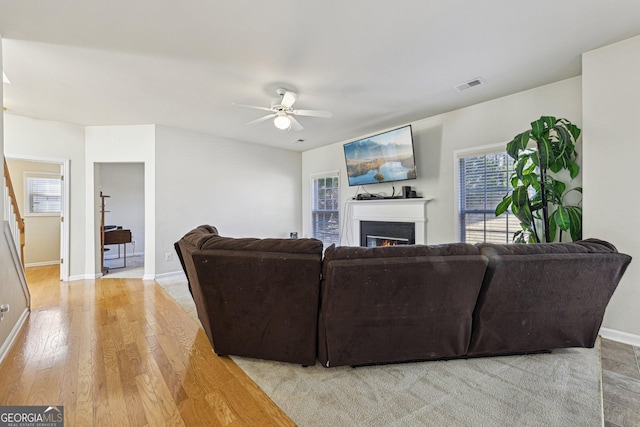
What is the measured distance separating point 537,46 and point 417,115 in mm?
1769

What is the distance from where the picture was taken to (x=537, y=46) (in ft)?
7.88

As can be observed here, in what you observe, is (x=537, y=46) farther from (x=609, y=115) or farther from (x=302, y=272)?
(x=302, y=272)

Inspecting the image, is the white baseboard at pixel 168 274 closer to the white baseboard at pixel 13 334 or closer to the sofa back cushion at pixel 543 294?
the white baseboard at pixel 13 334

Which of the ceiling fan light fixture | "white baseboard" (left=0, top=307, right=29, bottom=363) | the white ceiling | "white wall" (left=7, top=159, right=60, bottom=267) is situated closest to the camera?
the white ceiling

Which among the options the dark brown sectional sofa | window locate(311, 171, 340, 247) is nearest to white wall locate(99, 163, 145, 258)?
window locate(311, 171, 340, 247)

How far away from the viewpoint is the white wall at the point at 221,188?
15.3ft

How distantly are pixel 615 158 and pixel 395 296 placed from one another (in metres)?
2.36

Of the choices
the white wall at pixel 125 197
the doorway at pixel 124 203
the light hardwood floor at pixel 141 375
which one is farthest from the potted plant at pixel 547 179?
the white wall at pixel 125 197

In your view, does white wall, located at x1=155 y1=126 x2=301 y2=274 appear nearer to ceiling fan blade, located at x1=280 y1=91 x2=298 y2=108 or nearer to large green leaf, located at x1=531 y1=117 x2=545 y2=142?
ceiling fan blade, located at x1=280 y1=91 x2=298 y2=108

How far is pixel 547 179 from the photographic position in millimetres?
2859

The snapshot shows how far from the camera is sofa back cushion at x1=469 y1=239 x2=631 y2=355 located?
72.7 inches

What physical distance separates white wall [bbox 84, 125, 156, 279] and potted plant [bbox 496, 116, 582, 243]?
4978 mm

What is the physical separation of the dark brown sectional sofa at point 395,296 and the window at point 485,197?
64.5 inches

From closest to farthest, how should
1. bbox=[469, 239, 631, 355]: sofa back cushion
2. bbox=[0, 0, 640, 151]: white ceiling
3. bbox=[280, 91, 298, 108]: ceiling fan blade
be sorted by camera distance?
bbox=[469, 239, 631, 355]: sofa back cushion < bbox=[0, 0, 640, 151]: white ceiling < bbox=[280, 91, 298, 108]: ceiling fan blade
